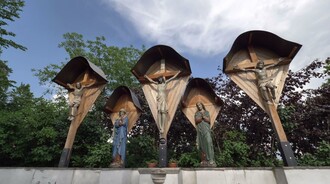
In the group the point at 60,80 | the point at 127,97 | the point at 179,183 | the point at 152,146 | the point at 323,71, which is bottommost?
the point at 179,183

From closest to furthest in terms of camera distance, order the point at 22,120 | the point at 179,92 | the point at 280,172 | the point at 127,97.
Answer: the point at 280,172 → the point at 179,92 → the point at 127,97 → the point at 22,120

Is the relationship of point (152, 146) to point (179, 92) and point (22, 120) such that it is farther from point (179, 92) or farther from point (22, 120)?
point (22, 120)

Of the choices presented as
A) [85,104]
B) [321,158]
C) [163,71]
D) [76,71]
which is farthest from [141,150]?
[321,158]

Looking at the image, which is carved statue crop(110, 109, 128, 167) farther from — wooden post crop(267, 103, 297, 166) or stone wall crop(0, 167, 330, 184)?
wooden post crop(267, 103, 297, 166)

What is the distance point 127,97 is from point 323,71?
28.0ft

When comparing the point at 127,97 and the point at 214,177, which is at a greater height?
the point at 127,97

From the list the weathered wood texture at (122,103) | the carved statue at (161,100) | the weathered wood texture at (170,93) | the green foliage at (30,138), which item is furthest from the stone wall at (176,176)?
the weathered wood texture at (122,103)

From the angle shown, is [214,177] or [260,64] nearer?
[214,177]

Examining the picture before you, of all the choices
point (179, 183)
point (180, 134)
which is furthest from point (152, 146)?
point (179, 183)

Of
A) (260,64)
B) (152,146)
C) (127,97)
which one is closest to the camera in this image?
(260,64)

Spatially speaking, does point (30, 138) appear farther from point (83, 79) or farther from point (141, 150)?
point (141, 150)

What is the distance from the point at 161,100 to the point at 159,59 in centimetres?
196

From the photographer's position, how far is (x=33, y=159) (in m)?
7.88

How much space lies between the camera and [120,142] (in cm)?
645
